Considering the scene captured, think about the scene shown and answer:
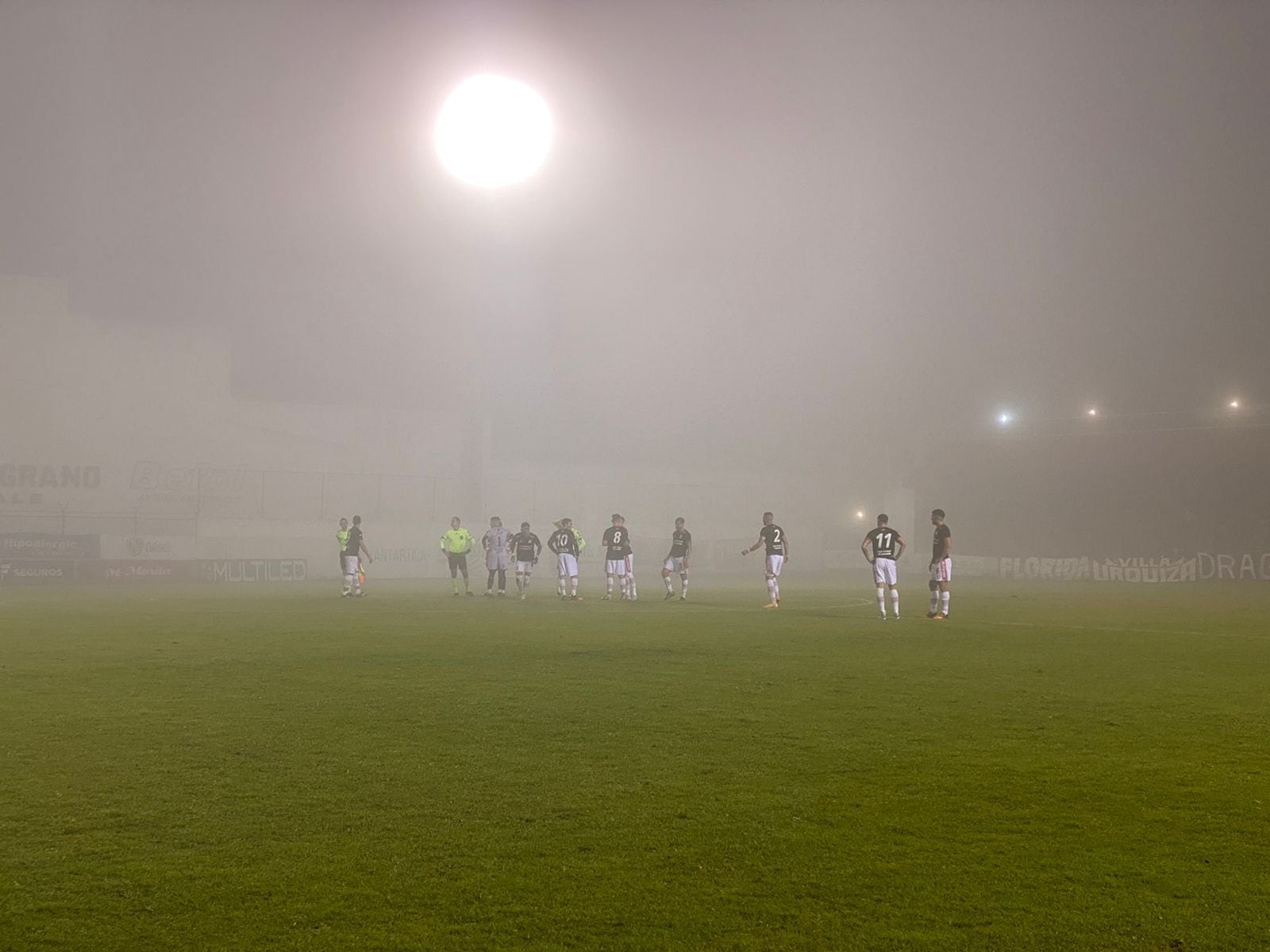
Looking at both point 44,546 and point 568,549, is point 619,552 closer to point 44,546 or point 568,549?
point 568,549

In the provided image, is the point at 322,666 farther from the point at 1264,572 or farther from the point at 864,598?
the point at 1264,572

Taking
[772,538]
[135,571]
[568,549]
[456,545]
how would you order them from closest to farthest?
[772,538], [568,549], [456,545], [135,571]

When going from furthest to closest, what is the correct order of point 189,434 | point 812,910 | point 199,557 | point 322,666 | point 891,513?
point 891,513 < point 189,434 < point 199,557 < point 322,666 < point 812,910

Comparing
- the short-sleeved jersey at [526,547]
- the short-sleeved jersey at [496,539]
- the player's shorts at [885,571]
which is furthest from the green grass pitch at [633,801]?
the short-sleeved jersey at [496,539]

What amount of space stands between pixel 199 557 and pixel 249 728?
38.7m

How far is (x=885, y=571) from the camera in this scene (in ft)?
67.2

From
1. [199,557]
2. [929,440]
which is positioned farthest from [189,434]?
[929,440]

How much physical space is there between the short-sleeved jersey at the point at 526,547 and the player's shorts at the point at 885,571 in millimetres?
10036

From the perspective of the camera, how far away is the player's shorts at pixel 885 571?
67.2ft

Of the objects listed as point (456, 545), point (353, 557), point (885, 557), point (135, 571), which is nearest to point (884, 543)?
point (885, 557)

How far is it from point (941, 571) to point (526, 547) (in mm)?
11485

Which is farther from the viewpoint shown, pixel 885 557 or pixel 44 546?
pixel 44 546

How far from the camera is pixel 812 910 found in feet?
14.4

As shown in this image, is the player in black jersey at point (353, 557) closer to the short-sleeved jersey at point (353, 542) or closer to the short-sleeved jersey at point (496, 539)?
the short-sleeved jersey at point (353, 542)
